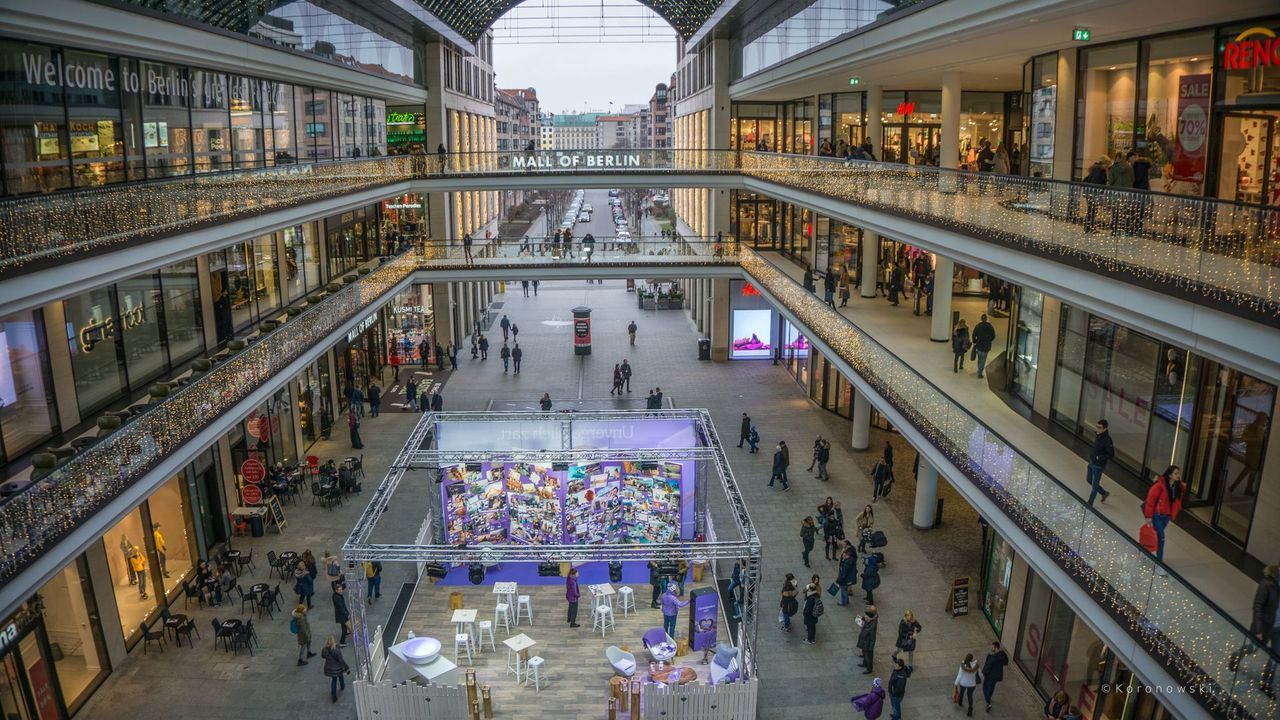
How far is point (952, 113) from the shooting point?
19.3 m

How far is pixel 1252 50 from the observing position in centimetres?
1112

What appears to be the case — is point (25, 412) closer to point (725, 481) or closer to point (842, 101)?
point (725, 481)

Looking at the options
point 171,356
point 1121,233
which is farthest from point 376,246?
point 1121,233

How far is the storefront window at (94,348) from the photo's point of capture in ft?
47.5

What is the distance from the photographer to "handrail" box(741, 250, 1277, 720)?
7418 mm

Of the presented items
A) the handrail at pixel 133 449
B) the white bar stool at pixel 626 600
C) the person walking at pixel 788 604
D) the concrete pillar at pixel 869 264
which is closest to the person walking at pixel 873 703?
the person walking at pixel 788 604

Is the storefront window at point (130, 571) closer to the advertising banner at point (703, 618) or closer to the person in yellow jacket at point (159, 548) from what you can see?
the person in yellow jacket at point (159, 548)

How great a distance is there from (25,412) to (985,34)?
49.9 feet

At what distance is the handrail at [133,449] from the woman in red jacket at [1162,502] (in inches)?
487

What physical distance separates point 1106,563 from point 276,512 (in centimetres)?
1713

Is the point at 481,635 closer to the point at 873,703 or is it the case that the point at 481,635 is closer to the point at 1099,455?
the point at 873,703

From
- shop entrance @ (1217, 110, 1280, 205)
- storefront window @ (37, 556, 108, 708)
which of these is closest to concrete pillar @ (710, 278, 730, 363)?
shop entrance @ (1217, 110, 1280, 205)

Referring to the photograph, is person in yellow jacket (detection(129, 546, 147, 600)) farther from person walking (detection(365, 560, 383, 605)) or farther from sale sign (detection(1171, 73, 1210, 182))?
sale sign (detection(1171, 73, 1210, 182))

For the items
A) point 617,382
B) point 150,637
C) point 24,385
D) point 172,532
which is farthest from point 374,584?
point 617,382
